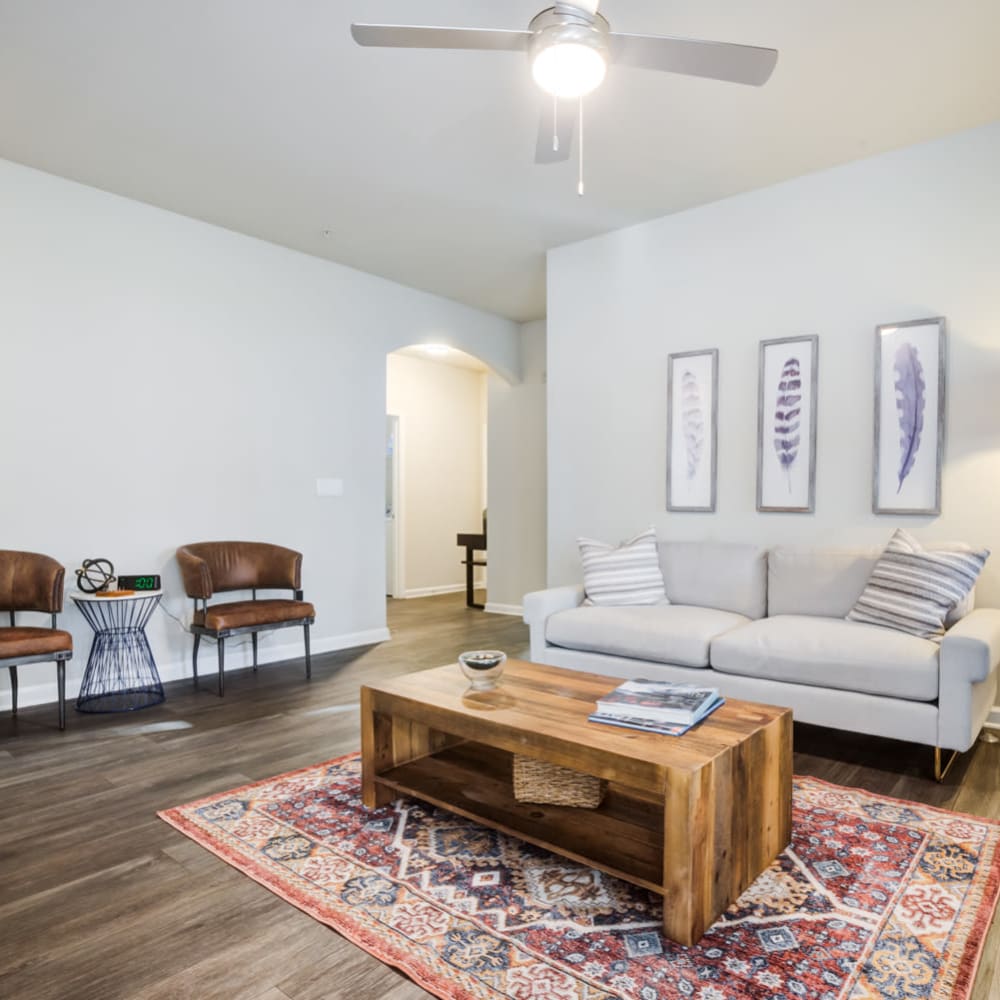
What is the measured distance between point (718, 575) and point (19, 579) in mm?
3542

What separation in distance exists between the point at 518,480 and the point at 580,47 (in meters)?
4.92

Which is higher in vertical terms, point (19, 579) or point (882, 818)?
point (19, 579)

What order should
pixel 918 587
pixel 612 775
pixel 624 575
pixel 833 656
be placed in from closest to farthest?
pixel 612 775 → pixel 833 656 → pixel 918 587 → pixel 624 575

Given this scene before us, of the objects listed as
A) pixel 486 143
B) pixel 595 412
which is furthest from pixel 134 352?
pixel 595 412

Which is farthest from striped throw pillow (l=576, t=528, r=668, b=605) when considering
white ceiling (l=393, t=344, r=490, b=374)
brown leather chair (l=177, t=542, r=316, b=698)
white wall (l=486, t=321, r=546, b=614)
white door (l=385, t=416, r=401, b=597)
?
white door (l=385, t=416, r=401, b=597)

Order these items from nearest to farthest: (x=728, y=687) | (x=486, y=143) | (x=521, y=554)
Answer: (x=728, y=687) < (x=486, y=143) < (x=521, y=554)

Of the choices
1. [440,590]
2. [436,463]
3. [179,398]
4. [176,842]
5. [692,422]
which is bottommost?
[440,590]

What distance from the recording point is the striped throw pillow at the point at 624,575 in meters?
3.91

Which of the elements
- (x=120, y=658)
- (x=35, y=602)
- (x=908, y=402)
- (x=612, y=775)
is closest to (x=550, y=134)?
(x=612, y=775)

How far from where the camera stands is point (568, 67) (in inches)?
83.9

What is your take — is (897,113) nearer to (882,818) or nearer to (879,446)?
(879,446)

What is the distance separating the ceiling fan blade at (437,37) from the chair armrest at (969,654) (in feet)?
8.18

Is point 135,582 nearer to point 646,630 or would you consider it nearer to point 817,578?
point 646,630

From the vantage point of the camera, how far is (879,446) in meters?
3.62
